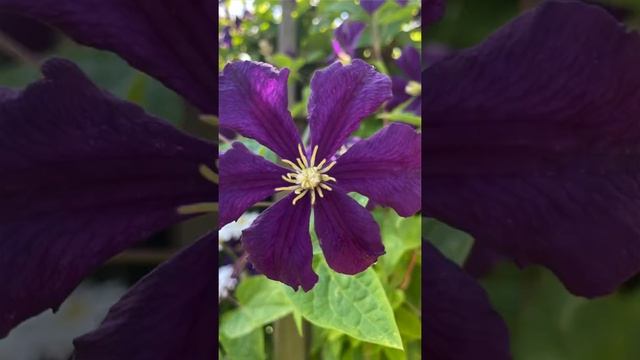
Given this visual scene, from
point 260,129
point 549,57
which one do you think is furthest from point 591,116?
point 260,129

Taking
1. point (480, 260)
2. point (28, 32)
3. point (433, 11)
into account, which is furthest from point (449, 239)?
point (28, 32)

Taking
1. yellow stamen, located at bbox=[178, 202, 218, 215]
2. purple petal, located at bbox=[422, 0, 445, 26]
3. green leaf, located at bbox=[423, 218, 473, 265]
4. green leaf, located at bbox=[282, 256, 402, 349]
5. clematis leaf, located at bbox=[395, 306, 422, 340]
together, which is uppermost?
purple petal, located at bbox=[422, 0, 445, 26]

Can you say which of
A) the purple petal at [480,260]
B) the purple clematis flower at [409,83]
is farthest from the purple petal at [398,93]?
the purple petal at [480,260]

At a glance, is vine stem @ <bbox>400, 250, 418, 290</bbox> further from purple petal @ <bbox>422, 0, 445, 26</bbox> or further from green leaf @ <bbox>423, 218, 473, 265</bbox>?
purple petal @ <bbox>422, 0, 445, 26</bbox>

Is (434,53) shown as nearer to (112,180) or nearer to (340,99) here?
(340,99)

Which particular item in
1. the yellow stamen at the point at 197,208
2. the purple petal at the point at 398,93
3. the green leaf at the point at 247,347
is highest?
the purple petal at the point at 398,93

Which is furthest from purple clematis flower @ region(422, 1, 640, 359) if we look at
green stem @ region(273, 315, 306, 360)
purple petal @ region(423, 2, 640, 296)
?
green stem @ region(273, 315, 306, 360)

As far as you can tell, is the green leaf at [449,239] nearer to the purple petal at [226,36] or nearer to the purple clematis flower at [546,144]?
the purple clematis flower at [546,144]
